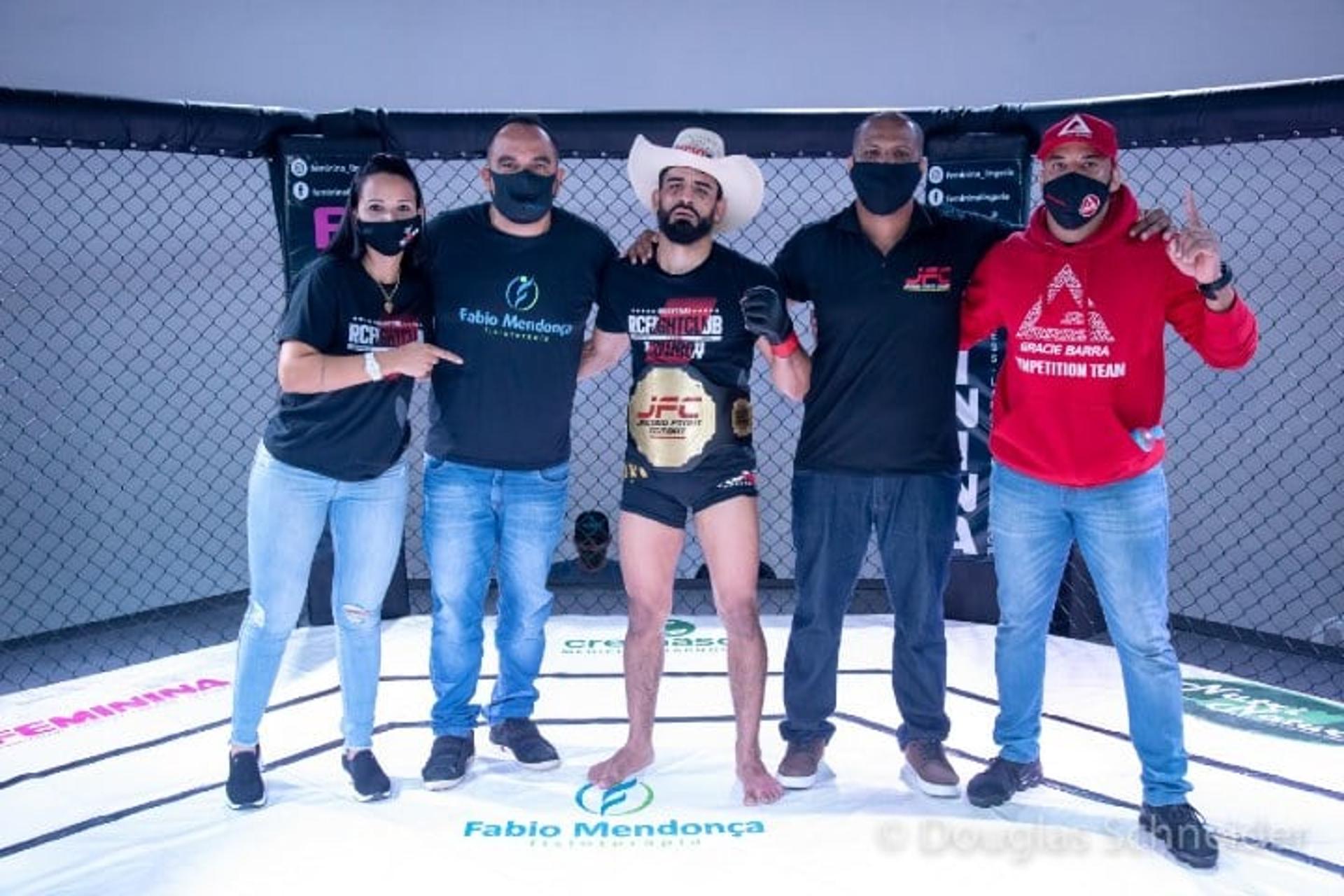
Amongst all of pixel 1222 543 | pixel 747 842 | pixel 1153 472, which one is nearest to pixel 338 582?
pixel 747 842

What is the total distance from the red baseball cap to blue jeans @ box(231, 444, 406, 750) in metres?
1.70

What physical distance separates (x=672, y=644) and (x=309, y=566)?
170 centimetres

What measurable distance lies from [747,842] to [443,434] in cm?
121

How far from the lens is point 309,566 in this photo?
2646 millimetres

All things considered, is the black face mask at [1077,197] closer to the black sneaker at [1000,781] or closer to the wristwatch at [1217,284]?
the wristwatch at [1217,284]

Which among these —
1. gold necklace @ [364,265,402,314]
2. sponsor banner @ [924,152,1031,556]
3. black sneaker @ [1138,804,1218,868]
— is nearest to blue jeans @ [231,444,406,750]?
gold necklace @ [364,265,402,314]

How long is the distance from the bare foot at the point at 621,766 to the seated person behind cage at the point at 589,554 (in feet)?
6.52

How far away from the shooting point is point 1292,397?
4543 mm

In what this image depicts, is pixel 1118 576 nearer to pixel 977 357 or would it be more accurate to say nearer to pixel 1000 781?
pixel 1000 781

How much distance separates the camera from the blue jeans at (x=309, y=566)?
2.55 meters

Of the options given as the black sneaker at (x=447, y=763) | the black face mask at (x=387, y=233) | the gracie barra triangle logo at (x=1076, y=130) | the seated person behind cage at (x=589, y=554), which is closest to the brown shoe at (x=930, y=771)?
the black sneaker at (x=447, y=763)

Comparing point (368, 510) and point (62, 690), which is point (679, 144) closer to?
point (368, 510)

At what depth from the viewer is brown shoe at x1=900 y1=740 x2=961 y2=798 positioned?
2.70m

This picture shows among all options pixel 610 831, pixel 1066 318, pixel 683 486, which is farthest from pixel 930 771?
pixel 1066 318
